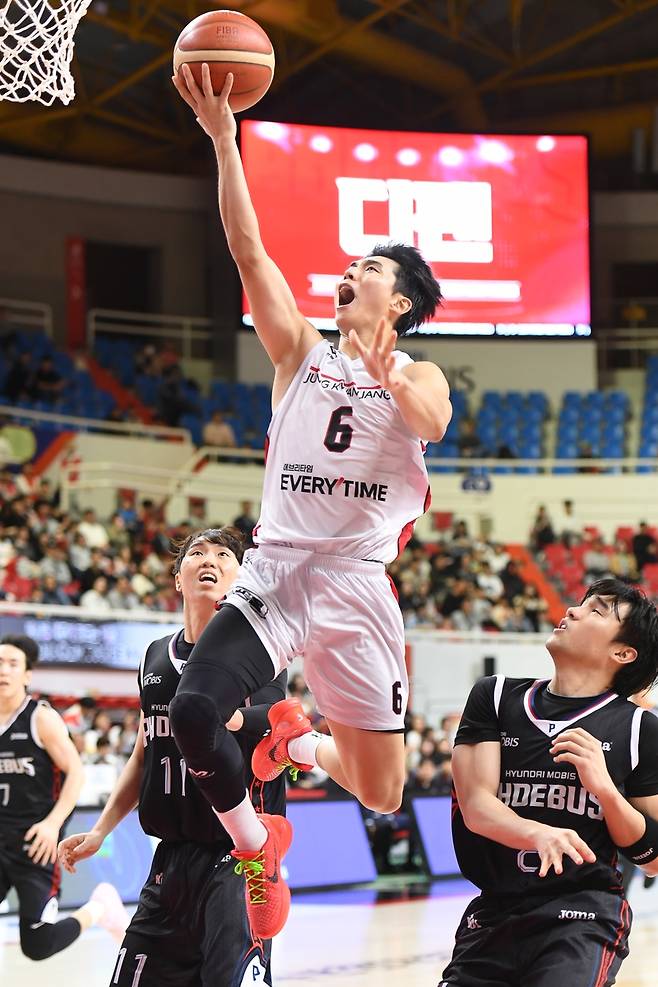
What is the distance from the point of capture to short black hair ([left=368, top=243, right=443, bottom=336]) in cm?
463

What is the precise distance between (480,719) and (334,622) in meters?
0.54

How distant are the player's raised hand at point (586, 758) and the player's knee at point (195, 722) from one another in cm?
94

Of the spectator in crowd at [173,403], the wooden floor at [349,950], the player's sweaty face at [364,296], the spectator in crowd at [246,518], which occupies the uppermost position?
the spectator in crowd at [173,403]

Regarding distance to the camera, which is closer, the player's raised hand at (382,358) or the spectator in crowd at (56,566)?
the player's raised hand at (382,358)

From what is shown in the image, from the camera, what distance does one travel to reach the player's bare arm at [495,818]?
3588 mm

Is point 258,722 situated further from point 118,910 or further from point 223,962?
point 118,910

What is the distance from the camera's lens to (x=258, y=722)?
4.77m

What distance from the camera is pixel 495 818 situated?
3.80 meters

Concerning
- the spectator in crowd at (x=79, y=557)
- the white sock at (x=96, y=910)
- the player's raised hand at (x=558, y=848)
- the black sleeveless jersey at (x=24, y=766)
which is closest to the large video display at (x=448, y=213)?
the spectator in crowd at (x=79, y=557)

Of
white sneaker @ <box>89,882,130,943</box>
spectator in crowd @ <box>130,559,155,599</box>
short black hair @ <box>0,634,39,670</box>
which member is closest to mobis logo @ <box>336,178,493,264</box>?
spectator in crowd @ <box>130,559,155,599</box>

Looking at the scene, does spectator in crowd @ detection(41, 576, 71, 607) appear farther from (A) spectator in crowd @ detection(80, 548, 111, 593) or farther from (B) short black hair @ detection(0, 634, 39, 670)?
(B) short black hair @ detection(0, 634, 39, 670)

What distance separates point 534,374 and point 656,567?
605 centimetres

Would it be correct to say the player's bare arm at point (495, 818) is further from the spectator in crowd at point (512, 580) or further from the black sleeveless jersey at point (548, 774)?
the spectator in crowd at point (512, 580)

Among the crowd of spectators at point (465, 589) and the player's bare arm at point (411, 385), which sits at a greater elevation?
the player's bare arm at point (411, 385)
